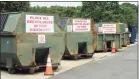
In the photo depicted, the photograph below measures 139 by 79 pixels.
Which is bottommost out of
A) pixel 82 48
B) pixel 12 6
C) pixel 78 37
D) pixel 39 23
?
pixel 82 48

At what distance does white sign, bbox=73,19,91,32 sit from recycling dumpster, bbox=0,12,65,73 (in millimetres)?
4496

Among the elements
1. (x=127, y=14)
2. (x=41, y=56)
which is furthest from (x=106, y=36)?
(x=127, y=14)

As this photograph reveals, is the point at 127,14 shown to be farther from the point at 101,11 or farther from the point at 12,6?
the point at 12,6

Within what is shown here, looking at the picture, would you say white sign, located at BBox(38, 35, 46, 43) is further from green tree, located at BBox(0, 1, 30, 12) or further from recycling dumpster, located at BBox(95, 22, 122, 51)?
green tree, located at BBox(0, 1, 30, 12)

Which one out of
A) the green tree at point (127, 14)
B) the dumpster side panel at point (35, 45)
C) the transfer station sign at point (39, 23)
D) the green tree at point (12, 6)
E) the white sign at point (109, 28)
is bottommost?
the green tree at point (127, 14)

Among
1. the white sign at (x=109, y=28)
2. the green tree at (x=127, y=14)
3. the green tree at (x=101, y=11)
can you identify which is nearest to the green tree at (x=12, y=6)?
the white sign at (x=109, y=28)

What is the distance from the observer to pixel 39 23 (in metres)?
13.0

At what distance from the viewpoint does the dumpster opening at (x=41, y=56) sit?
1314cm

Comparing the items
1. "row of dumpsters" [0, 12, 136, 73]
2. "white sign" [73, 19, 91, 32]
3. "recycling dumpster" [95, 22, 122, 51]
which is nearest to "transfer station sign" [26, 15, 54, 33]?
"row of dumpsters" [0, 12, 136, 73]

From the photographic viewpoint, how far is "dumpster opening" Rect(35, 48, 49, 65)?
1314 centimetres

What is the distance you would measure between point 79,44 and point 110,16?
92.2 ft

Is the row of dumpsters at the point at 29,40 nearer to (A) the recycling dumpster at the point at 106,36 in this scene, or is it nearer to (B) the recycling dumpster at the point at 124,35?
(A) the recycling dumpster at the point at 106,36

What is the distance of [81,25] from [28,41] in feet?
21.2

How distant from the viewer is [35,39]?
41.3 feet
